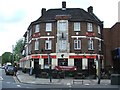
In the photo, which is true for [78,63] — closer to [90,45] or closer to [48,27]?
[90,45]

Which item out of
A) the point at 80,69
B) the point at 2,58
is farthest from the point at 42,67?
the point at 2,58

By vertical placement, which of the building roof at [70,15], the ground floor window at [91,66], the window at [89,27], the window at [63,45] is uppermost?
the building roof at [70,15]

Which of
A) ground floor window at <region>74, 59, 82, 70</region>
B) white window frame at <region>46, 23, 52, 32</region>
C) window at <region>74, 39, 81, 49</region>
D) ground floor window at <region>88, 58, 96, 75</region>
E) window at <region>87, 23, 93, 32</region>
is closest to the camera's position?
ground floor window at <region>88, 58, 96, 75</region>

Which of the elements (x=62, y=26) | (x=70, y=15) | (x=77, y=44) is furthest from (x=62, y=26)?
(x=77, y=44)

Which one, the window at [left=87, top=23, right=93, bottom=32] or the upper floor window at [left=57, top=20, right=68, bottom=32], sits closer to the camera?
the upper floor window at [left=57, top=20, right=68, bottom=32]

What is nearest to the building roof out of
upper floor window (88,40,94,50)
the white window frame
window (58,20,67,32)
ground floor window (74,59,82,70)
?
the white window frame

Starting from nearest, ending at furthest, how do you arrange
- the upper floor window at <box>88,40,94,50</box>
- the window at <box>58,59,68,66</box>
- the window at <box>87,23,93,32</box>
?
1. the window at <box>58,59,68,66</box>
2. the upper floor window at <box>88,40,94,50</box>
3. the window at <box>87,23,93,32</box>

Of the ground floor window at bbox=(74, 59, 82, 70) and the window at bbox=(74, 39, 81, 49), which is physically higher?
the window at bbox=(74, 39, 81, 49)

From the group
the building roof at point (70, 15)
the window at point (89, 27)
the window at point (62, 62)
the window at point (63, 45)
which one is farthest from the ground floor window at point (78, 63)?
the building roof at point (70, 15)

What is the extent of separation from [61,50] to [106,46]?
458 inches

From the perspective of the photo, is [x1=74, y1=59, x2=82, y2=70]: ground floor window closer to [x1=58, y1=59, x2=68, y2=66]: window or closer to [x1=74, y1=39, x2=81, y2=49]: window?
[x1=58, y1=59, x2=68, y2=66]: window

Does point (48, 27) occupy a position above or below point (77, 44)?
above

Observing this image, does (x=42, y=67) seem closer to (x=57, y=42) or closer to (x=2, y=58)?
(x=57, y=42)

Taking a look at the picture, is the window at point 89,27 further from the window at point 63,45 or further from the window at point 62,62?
the window at point 62,62
